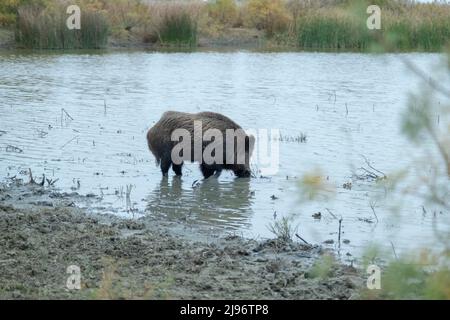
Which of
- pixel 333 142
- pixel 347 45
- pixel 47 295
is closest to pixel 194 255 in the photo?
pixel 47 295

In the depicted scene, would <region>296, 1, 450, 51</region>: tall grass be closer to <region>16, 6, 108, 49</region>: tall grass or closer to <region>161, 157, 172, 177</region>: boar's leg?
<region>16, 6, 108, 49</region>: tall grass

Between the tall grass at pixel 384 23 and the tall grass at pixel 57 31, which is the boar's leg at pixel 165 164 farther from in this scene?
the tall grass at pixel 57 31

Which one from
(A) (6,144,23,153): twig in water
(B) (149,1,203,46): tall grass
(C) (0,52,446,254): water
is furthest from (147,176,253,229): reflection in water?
(B) (149,1,203,46): tall grass

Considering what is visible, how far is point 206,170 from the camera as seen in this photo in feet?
35.9

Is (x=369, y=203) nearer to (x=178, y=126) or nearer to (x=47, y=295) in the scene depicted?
(x=178, y=126)

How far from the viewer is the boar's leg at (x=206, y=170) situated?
10.9 m

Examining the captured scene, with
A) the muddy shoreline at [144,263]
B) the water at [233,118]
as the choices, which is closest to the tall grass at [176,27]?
the water at [233,118]

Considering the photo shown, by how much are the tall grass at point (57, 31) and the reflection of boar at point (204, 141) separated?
23.2 metres

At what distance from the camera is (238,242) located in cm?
789

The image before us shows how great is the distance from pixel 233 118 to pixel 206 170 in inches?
216

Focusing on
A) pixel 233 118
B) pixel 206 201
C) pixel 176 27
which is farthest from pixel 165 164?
pixel 176 27

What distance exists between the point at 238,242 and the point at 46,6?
101ft

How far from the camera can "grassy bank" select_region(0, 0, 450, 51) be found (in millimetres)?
33312

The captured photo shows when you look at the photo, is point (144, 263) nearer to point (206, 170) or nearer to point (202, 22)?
point (206, 170)
